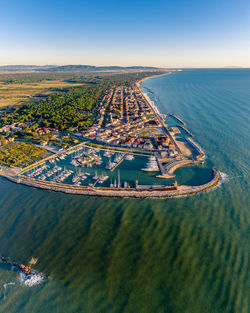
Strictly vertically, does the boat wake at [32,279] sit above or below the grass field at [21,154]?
below

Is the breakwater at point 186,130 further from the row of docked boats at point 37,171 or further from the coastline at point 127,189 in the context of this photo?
the row of docked boats at point 37,171

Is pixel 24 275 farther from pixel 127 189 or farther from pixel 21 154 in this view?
pixel 21 154

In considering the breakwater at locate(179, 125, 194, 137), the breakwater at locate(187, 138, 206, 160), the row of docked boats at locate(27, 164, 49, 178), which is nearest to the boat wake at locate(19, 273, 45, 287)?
the row of docked boats at locate(27, 164, 49, 178)

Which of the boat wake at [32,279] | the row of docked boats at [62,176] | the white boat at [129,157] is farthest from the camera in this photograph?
the white boat at [129,157]

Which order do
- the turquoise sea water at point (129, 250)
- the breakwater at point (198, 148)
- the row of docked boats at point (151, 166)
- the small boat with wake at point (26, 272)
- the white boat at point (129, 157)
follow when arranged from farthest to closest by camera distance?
the breakwater at point (198, 148), the white boat at point (129, 157), the row of docked boats at point (151, 166), the small boat with wake at point (26, 272), the turquoise sea water at point (129, 250)

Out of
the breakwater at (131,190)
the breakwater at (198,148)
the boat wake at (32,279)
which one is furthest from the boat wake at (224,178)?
the boat wake at (32,279)

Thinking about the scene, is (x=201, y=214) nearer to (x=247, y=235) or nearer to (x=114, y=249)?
(x=247, y=235)
